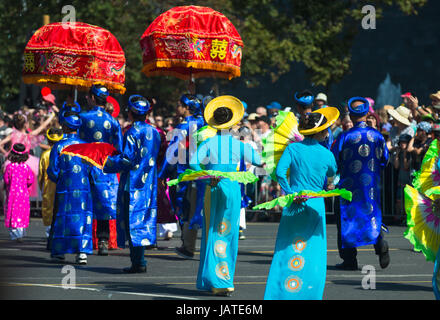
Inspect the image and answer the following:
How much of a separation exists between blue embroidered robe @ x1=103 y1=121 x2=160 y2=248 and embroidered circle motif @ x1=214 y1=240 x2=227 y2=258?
155 cm

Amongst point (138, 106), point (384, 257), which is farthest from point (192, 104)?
point (384, 257)

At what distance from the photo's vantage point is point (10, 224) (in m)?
15.9

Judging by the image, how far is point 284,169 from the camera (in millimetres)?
9055

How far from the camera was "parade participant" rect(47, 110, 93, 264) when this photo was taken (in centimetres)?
1250

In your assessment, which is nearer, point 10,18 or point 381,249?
point 381,249

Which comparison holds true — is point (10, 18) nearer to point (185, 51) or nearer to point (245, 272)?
point (185, 51)

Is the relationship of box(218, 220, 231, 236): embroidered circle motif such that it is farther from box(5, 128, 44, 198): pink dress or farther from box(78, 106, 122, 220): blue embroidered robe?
box(5, 128, 44, 198): pink dress

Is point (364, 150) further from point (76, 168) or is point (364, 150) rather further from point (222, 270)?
point (76, 168)

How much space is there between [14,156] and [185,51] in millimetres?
3452

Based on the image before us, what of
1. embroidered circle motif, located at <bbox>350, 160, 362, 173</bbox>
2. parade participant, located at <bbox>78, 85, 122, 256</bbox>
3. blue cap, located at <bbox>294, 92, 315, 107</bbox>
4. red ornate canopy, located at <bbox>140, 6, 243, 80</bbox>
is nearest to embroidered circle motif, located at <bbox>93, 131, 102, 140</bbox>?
parade participant, located at <bbox>78, 85, 122, 256</bbox>

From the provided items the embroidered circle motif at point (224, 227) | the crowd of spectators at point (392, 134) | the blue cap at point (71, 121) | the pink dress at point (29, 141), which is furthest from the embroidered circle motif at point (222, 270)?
the pink dress at point (29, 141)

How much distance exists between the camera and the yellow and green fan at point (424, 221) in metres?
9.94

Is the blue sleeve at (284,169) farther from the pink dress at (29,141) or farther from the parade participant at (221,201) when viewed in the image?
the pink dress at (29,141)

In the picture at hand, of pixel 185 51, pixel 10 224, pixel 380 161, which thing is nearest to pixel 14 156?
pixel 10 224
